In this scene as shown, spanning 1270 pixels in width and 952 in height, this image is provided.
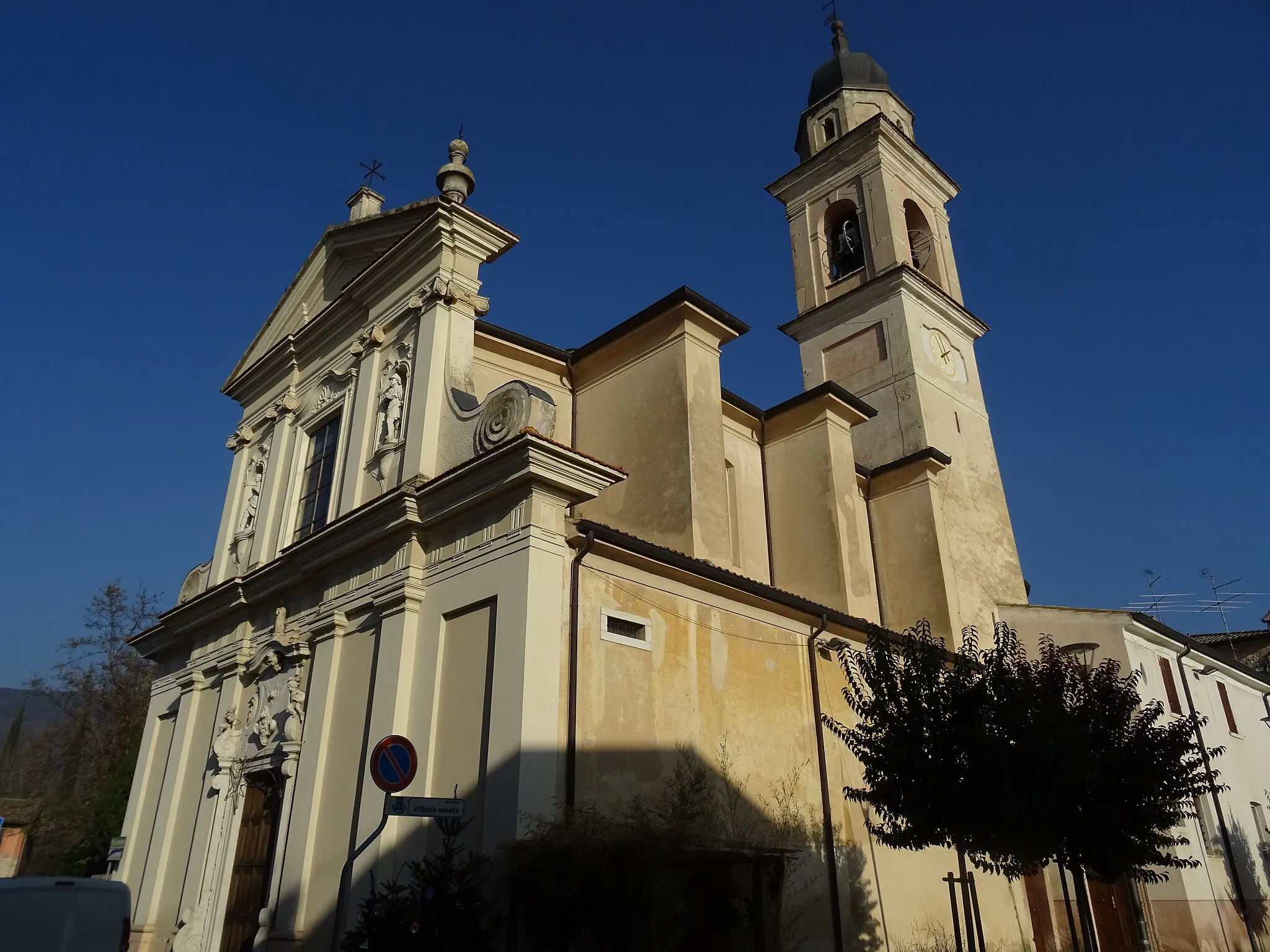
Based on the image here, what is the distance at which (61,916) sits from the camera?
7387 mm

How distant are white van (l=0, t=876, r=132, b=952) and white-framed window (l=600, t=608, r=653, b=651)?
16.1 ft

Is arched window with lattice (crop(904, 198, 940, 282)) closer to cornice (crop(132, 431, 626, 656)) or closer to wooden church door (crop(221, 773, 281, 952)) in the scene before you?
cornice (crop(132, 431, 626, 656))

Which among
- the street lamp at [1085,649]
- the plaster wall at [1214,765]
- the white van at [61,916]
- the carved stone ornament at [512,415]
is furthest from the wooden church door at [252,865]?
the street lamp at [1085,649]

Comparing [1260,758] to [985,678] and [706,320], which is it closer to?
[985,678]

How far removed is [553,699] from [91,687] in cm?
2566

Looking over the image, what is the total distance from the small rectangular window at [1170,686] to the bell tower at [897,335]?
2928 mm

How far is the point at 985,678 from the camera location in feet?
32.8

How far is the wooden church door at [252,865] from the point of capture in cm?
1098

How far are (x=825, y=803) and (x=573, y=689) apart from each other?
4466 mm

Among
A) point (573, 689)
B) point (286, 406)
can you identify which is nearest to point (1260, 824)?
point (573, 689)

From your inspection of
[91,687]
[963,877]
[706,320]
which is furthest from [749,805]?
[91,687]

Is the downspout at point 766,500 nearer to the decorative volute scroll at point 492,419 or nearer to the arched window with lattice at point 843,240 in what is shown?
the decorative volute scroll at point 492,419

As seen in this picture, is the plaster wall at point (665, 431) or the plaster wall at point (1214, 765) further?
the plaster wall at point (1214, 765)

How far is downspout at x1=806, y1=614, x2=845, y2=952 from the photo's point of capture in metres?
10.5
